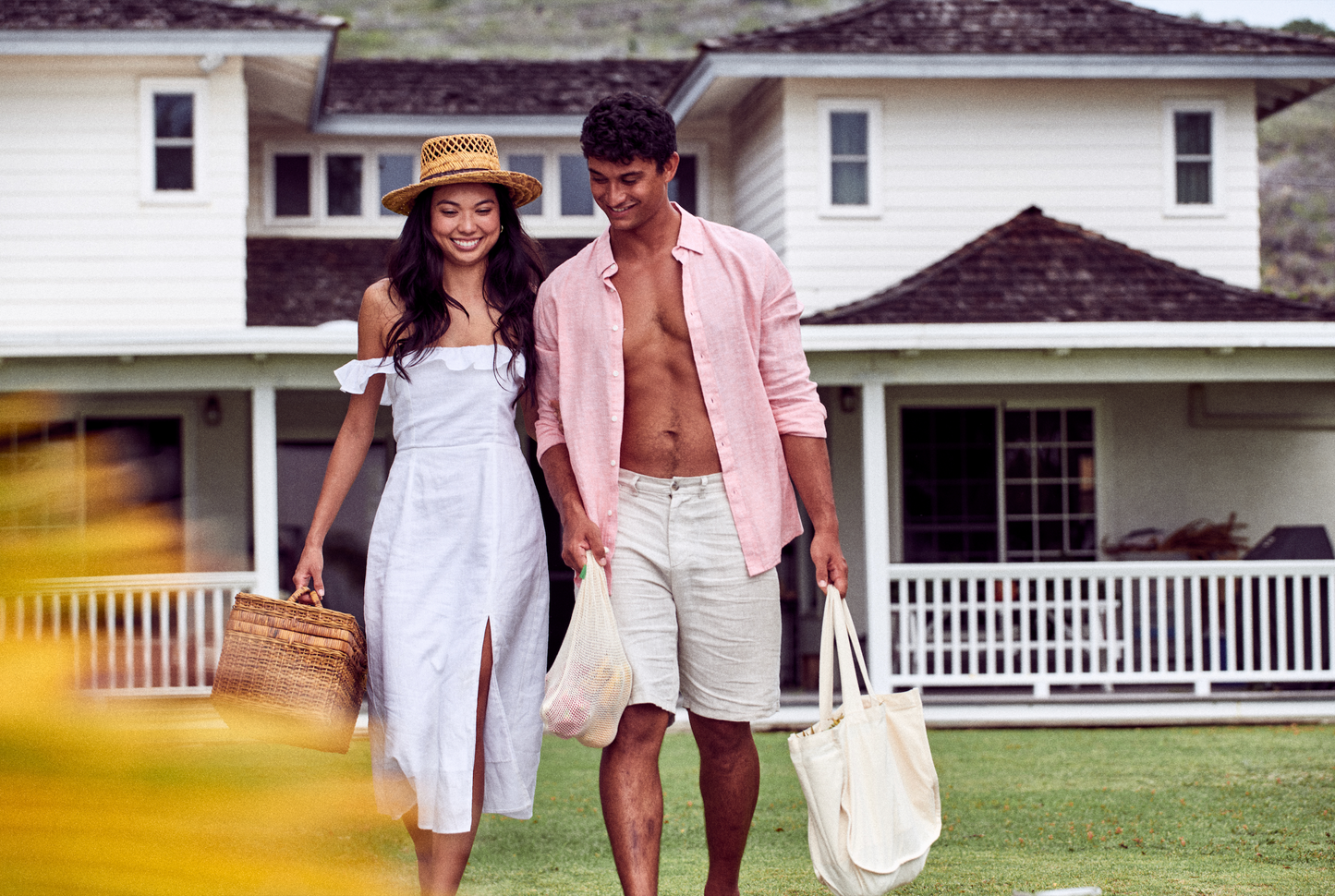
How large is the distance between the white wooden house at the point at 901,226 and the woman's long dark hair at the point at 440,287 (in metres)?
6.91

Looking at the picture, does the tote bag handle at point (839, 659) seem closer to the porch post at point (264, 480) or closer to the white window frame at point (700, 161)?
the porch post at point (264, 480)

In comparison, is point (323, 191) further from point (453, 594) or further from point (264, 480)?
point (453, 594)

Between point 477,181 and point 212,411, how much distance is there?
28.5ft

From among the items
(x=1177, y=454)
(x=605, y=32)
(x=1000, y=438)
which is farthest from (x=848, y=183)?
(x=605, y=32)

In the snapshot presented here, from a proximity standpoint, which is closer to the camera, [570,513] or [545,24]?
[570,513]

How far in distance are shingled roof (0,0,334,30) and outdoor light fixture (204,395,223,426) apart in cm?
287

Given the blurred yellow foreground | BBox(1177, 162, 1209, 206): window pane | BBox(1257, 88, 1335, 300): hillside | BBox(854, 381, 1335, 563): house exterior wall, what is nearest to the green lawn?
the blurred yellow foreground

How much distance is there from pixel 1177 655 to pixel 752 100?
19.4ft

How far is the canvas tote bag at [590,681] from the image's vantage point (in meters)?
3.17

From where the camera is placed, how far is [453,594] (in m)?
3.34

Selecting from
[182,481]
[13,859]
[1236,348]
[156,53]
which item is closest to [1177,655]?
[1236,348]

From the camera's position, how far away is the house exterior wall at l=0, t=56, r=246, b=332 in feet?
36.5

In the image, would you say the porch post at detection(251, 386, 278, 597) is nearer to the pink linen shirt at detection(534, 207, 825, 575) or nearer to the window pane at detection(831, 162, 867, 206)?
the window pane at detection(831, 162, 867, 206)

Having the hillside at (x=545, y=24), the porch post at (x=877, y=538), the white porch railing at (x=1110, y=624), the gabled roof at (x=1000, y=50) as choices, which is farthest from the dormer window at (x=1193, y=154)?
the hillside at (x=545, y=24)
